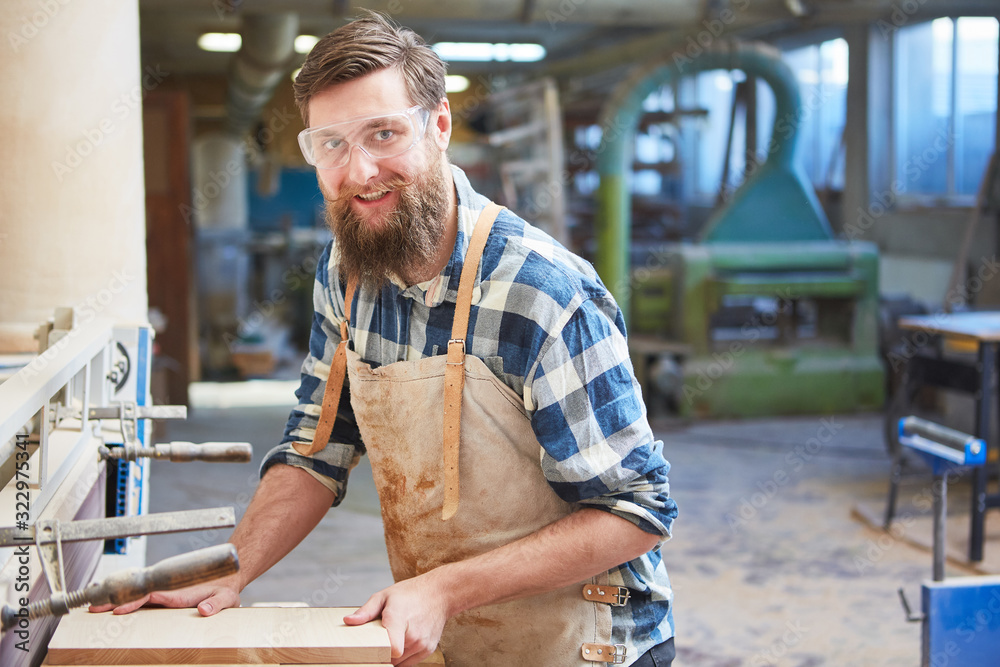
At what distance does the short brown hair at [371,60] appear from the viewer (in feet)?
4.24

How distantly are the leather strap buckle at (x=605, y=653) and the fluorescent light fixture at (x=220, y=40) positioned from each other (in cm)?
857

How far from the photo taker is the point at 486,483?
54.7 inches

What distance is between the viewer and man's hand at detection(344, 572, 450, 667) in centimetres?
121

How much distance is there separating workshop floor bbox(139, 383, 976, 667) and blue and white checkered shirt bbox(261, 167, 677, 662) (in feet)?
6.74

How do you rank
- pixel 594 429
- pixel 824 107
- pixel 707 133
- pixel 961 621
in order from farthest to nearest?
pixel 707 133, pixel 824 107, pixel 961 621, pixel 594 429

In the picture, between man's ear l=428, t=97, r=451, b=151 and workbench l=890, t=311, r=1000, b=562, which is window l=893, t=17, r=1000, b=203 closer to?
workbench l=890, t=311, r=1000, b=562

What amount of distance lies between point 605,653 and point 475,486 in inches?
12.5

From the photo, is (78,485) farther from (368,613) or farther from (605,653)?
(605,653)

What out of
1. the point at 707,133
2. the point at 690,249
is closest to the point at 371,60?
the point at 690,249

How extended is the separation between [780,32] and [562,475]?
9.30 m

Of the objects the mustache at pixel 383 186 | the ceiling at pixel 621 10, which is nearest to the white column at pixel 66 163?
the mustache at pixel 383 186

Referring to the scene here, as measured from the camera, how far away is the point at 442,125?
1415 millimetres

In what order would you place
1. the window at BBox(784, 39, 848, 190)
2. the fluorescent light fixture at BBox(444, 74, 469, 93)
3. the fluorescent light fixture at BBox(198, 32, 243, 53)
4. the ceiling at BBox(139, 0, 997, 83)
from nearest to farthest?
the ceiling at BBox(139, 0, 997, 83) < the fluorescent light fixture at BBox(198, 32, 243, 53) < the window at BBox(784, 39, 848, 190) < the fluorescent light fixture at BBox(444, 74, 469, 93)

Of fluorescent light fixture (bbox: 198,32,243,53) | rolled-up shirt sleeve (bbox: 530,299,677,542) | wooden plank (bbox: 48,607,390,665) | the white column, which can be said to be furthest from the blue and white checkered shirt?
fluorescent light fixture (bbox: 198,32,243,53)
